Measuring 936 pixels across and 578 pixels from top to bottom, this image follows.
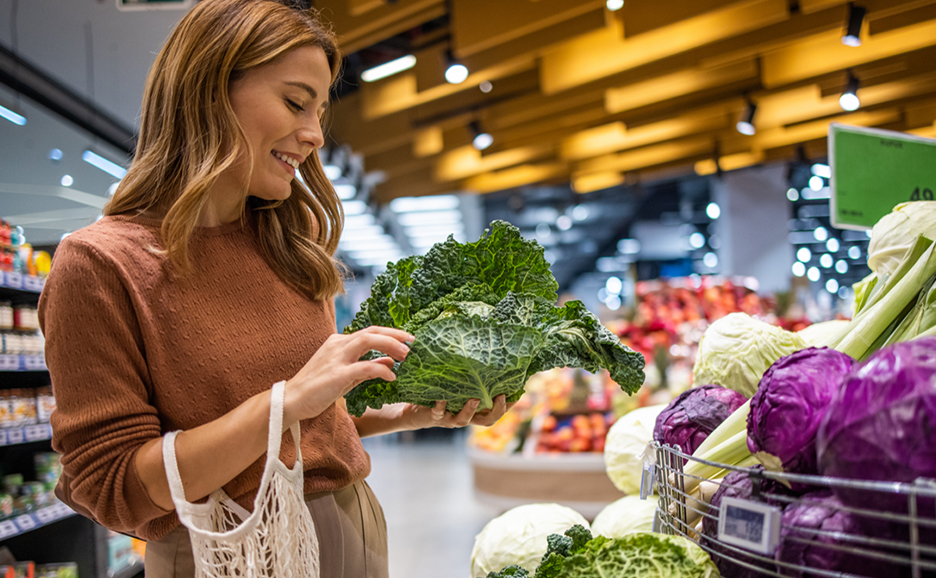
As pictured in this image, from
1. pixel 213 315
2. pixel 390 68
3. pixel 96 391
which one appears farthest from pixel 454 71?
pixel 96 391

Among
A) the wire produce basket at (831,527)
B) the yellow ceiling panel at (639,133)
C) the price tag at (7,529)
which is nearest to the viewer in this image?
the wire produce basket at (831,527)

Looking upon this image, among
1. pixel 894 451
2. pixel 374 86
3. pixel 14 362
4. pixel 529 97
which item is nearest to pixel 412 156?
pixel 374 86

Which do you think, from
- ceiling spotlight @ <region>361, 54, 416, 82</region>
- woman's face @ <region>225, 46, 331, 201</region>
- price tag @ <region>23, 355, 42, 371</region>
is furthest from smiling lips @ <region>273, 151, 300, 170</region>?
ceiling spotlight @ <region>361, 54, 416, 82</region>

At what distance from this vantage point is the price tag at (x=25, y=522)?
3.00m

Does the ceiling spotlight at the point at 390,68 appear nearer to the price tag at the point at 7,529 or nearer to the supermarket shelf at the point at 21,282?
the supermarket shelf at the point at 21,282

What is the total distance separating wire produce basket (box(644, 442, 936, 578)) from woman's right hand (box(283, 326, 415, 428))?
19.7 inches

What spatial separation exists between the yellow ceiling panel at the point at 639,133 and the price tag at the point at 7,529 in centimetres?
648

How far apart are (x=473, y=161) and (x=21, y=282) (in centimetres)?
648

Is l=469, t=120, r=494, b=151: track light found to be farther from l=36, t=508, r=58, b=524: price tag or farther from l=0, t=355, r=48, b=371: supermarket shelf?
l=36, t=508, r=58, b=524: price tag

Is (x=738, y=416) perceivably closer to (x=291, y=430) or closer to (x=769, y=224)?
(x=291, y=430)

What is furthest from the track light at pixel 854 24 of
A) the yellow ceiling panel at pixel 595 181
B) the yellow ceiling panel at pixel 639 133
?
the yellow ceiling panel at pixel 595 181

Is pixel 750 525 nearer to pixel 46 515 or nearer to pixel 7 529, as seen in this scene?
pixel 7 529

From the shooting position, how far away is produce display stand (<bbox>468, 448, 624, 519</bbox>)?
3910mm

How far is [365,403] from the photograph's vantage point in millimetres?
1167
